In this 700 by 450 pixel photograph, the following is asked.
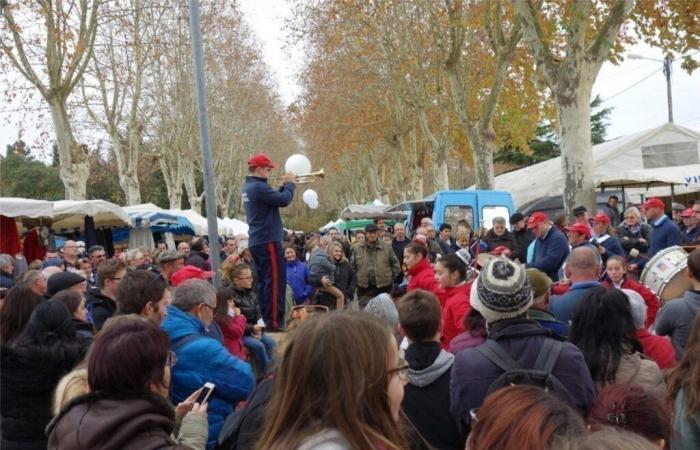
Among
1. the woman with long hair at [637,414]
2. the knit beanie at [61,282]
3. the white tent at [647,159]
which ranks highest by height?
the white tent at [647,159]

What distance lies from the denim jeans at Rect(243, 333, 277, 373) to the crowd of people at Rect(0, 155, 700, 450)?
16 mm

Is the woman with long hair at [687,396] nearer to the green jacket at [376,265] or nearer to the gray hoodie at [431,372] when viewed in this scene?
the gray hoodie at [431,372]

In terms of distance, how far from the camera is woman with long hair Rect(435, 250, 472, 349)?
17.7ft

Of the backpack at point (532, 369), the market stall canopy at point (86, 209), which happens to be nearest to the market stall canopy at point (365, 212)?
the market stall canopy at point (86, 209)

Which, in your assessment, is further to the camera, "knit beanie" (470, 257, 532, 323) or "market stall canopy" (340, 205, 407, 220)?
"market stall canopy" (340, 205, 407, 220)

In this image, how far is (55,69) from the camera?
18172 millimetres

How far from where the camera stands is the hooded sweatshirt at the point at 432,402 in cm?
377

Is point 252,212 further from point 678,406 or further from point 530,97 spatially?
point 530,97

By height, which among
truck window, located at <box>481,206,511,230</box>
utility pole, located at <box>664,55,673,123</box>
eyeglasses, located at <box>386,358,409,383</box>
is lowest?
eyeglasses, located at <box>386,358,409,383</box>

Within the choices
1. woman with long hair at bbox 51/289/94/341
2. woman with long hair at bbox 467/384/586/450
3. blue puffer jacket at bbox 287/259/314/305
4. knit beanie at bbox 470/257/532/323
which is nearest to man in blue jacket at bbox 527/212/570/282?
blue puffer jacket at bbox 287/259/314/305

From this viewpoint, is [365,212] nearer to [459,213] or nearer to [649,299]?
[459,213]

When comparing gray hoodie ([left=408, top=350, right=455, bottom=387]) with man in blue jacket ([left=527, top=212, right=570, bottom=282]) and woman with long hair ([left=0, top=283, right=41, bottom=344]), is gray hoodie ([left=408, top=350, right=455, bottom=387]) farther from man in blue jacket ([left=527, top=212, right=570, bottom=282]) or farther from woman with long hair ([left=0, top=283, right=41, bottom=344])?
man in blue jacket ([left=527, top=212, right=570, bottom=282])

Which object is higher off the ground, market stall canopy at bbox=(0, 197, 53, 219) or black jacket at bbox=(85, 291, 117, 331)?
market stall canopy at bbox=(0, 197, 53, 219)

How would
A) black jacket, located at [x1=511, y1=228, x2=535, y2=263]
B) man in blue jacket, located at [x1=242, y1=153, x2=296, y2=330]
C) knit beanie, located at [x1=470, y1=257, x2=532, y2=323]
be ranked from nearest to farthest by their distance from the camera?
1. knit beanie, located at [x1=470, y1=257, x2=532, y2=323]
2. man in blue jacket, located at [x1=242, y1=153, x2=296, y2=330]
3. black jacket, located at [x1=511, y1=228, x2=535, y2=263]
